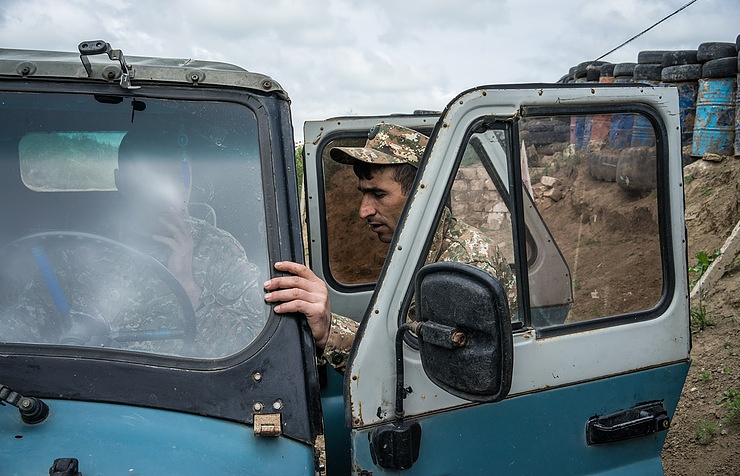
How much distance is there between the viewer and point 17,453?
140cm

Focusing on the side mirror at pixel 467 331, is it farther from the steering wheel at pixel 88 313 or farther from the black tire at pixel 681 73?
the black tire at pixel 681 73

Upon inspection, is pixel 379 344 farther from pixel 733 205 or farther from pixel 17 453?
pixel 733 205

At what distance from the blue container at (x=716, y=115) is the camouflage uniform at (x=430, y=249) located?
6695 mm

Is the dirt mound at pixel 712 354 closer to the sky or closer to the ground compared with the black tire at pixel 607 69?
closer to the ground

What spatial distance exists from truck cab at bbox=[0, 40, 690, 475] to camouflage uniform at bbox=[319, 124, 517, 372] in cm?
4

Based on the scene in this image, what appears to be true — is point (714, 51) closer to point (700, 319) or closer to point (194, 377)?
point (700, 319)

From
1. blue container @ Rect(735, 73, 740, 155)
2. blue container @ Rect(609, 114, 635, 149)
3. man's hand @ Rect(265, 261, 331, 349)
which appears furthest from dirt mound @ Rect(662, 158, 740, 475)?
man's hand @ Rect(265, 261, 331, 349)

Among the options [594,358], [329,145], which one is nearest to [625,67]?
[329,145]

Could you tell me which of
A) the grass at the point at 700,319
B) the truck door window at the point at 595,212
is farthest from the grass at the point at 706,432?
the truck door window at the point at 595,212

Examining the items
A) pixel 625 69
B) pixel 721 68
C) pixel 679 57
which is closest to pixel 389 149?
pixel 721 68

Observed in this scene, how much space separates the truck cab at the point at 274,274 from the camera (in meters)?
1.50

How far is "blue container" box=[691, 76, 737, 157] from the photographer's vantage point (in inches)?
309

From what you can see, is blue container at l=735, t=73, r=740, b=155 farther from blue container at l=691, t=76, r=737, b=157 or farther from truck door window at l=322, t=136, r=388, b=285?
truck door window at l=322, t=136, r=388, b=285

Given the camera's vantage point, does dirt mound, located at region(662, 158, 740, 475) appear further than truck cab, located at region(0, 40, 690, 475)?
Yes
